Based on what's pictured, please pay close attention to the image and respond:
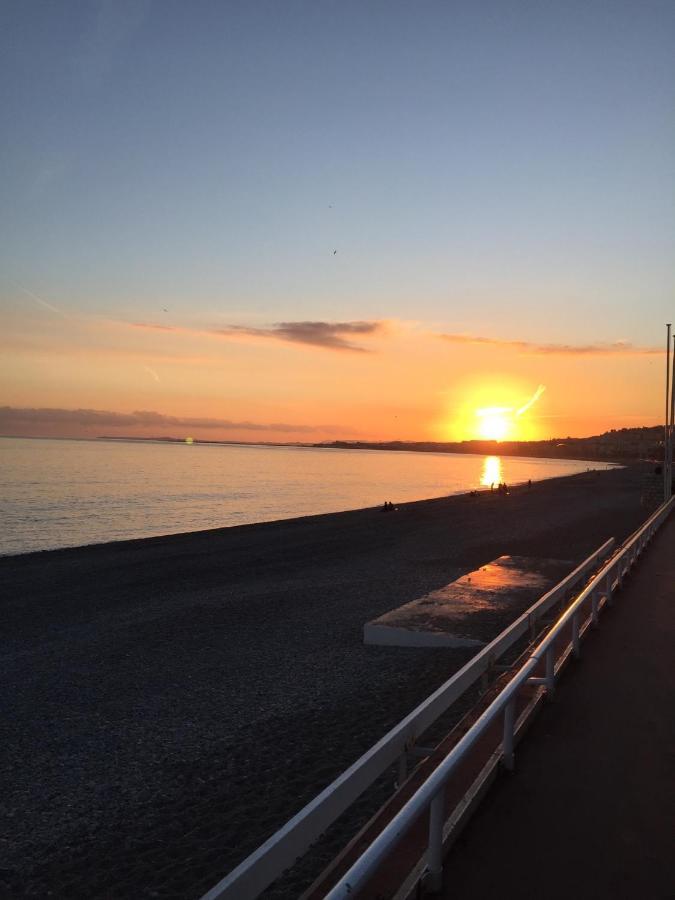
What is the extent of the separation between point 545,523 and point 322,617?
22400mm

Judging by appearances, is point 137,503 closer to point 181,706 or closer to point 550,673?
point 181,706

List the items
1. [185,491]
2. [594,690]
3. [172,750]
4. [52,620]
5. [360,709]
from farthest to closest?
[185,491] → [52,620] → [360,709] → [172,750] → [594,690]

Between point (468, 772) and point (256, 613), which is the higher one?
point (468, 772)

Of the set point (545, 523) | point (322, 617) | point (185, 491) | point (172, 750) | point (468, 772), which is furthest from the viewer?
point (185, 491)

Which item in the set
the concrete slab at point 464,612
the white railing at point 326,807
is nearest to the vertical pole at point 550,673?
the white railing at point 326,807

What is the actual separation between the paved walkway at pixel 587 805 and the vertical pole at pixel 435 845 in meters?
0.11

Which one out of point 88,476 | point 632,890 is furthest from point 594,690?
point 88,476

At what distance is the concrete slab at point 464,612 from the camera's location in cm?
1074

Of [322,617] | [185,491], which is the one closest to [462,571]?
[322,617]

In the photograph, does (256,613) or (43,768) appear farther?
(256,613)

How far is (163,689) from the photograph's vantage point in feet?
31.2

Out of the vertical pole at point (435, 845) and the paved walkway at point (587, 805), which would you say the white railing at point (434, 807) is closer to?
the vertical pole at point (435, 845)

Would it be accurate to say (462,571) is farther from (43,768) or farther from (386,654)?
(43,768)

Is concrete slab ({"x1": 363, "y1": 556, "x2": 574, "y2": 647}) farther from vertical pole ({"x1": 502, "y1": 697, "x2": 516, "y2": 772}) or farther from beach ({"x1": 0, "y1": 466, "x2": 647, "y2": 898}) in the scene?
vertical pole ({"x1": 502, "y1": 697, "x2": 516, "y2": 772})
